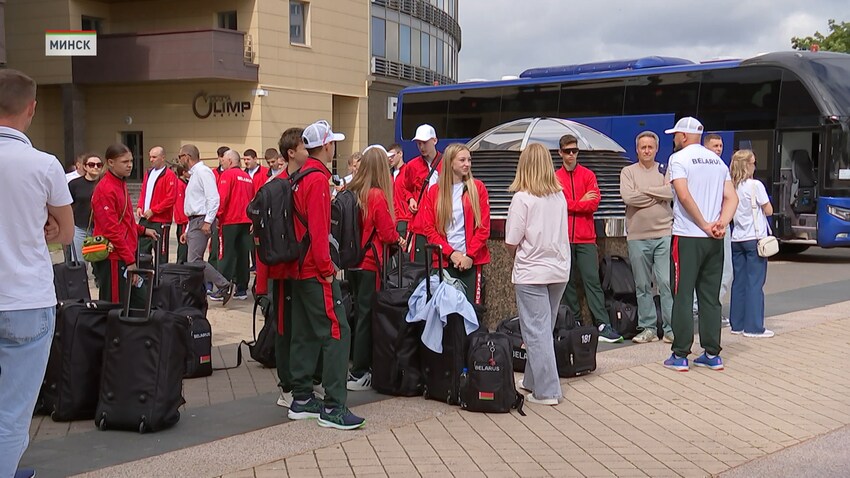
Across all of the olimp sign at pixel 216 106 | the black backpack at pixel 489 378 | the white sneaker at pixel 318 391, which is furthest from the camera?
the olimp sign at pixel 216 106

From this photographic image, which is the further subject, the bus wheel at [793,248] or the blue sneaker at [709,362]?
the bus wheel at [793,248]

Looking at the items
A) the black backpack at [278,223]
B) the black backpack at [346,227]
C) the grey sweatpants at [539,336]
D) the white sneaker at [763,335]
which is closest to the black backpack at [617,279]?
the white sneaker at [763,335]

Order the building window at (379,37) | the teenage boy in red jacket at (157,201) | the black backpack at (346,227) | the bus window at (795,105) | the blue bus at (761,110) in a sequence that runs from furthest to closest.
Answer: the building window at (379,37) → the bus window at (795,105) → the blue bus at (761,110) → the teenage boy in red jacket at (157,201) → the black backpack at (346,227)

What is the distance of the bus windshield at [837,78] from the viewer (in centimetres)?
1811

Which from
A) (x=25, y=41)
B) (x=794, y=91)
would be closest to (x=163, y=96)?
(x=25, y=41)

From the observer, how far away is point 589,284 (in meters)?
9.47

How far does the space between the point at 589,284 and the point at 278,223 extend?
427 cm

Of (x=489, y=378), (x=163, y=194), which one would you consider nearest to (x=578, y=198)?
(x=489, y=378)

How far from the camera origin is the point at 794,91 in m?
18.5

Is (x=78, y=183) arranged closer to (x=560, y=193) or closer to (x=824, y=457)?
(x=560, y=193)

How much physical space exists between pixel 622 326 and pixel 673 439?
11.8 feet

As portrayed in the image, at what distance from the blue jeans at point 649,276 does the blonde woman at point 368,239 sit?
307cm

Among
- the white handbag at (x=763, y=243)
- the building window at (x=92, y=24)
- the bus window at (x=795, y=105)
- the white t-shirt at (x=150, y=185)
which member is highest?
the building window at (x=92, y=24)

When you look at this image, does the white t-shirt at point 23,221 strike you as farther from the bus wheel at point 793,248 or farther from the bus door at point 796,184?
the bus wheel at point 793,248
